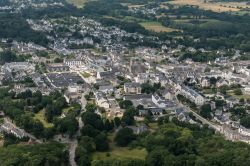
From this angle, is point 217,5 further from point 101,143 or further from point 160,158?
point 160,158

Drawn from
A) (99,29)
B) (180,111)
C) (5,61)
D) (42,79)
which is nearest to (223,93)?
(180,111)

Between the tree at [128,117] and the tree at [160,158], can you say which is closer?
the tree at [160,158]

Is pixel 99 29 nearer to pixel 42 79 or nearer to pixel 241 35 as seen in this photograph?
pixel 241 35

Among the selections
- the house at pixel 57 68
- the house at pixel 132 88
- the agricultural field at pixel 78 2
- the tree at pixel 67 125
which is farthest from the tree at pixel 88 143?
the agricultural field at pixel 78 2

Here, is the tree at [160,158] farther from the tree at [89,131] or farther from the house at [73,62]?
the house at [73,62]

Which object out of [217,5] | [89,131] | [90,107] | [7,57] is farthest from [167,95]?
[217,5]

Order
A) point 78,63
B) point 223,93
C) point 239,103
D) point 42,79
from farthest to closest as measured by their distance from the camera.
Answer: point 78,63
point 42,79
point 223,93
point 239,103
